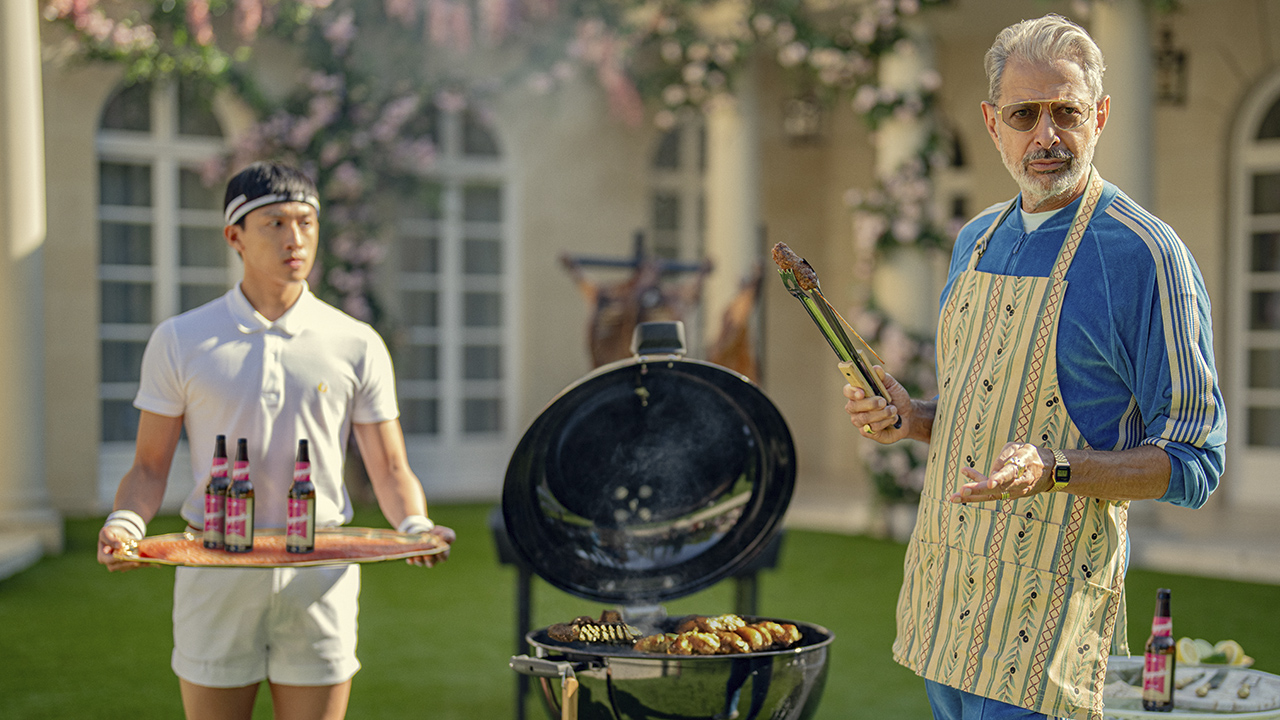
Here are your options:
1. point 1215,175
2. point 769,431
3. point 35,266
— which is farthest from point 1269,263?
point 35,266

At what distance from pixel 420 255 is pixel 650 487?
26.3 feet

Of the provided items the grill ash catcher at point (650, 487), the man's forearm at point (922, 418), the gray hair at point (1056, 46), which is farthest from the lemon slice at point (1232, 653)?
the gray hair at point (1056, 46)

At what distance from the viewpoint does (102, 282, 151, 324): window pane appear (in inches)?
373

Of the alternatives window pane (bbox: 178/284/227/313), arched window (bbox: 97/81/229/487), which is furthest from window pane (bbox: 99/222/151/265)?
window pane (bbox: 178/284/227/313)

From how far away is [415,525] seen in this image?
2.72m

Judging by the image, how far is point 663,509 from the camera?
288cm

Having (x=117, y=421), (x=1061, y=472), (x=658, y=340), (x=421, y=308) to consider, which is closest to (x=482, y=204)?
(x=421, y=308)

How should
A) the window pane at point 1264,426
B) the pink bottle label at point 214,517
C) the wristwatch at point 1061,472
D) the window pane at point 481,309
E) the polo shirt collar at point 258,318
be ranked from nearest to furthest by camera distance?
the wristwatch at point 1061,472 → the pink bottle label at point 214,517 → the polo shirt collar at point 258,318 → the window pane at point 1264,426 → the window pane at point 481,309

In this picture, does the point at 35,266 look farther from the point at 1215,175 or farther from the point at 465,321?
the point at 1215,175

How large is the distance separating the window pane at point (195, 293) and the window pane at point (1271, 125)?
7.86m

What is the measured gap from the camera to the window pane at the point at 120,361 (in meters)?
9.49

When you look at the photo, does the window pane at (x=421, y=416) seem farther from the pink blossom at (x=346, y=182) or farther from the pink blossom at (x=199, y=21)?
the pink blossom at (x=199, y=21)

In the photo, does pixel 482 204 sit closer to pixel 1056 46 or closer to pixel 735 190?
pixel 735 190

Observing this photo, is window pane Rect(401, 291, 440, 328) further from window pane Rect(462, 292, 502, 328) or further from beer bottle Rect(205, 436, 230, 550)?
beer bottle Rect(205, 436, 230, 550)
